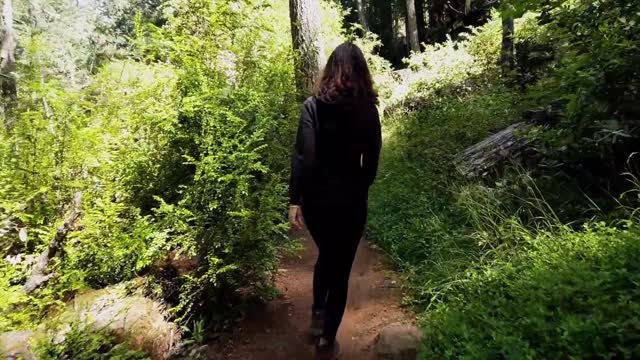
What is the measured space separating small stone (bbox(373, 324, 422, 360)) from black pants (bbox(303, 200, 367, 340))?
369mm

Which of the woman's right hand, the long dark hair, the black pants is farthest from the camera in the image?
the woman's right hand

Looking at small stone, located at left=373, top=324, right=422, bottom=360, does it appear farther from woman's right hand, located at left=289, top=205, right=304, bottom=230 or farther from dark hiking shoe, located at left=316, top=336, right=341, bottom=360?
woman's right hand, located at left=289, top=205, right=304, bottom=230

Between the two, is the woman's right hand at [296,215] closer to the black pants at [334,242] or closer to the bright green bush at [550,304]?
the black pants at [334,242]

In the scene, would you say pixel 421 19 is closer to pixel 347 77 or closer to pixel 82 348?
pixel 347 77

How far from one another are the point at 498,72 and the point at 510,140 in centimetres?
550

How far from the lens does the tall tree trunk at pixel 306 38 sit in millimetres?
8148

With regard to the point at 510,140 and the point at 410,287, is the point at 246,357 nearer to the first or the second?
the point at 410,287

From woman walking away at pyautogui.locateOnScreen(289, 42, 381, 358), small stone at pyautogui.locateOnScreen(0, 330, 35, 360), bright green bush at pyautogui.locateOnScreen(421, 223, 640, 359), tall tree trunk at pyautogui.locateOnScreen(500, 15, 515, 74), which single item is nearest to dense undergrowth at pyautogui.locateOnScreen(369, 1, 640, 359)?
bright green bush at pyautogui.locateOnScreen(421, 223, 640, 359)

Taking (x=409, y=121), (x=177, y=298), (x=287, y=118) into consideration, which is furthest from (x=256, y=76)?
(x=409, y=121)

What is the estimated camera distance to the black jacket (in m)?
3.27

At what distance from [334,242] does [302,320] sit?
1154 mm

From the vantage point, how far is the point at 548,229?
4.09 m

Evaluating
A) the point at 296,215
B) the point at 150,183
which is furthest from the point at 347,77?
the point at 150,183

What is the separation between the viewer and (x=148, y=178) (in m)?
4.71
